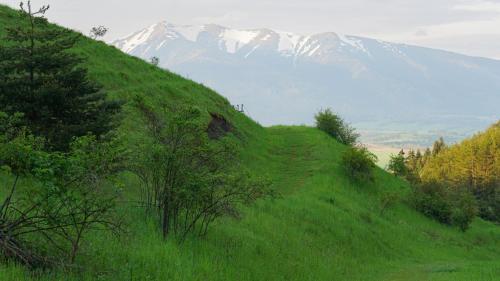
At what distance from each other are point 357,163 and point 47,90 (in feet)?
101

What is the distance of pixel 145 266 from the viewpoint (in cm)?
1172

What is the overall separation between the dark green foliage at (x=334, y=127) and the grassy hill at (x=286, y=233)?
3621mm

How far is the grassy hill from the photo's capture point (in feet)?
41.0

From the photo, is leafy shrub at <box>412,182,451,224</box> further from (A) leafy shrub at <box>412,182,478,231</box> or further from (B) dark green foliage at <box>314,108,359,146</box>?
(B) dark green foliage at <box>314,108,359,146</box>

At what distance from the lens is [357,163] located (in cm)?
4309

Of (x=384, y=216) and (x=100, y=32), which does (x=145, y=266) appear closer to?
(x=100, y=32)

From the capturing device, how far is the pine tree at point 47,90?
17266 millimetres

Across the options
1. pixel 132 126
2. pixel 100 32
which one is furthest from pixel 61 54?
pixel 132 126

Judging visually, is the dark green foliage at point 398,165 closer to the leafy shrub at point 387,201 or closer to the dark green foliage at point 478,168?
the leafy shrub at point 387,201

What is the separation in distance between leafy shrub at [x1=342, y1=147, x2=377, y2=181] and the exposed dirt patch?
1053 centimetres

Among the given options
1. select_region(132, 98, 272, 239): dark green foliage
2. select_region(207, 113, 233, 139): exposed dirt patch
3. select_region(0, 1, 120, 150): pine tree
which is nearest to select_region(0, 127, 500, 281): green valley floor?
select_region(132, 98, 272, 239): dark green foliage

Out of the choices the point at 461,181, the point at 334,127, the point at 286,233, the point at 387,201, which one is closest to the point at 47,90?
the point at 286,233

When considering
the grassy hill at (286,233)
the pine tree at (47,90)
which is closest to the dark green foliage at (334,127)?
the grassy hill at (286,233)

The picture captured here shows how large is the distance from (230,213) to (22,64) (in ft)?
30.0
